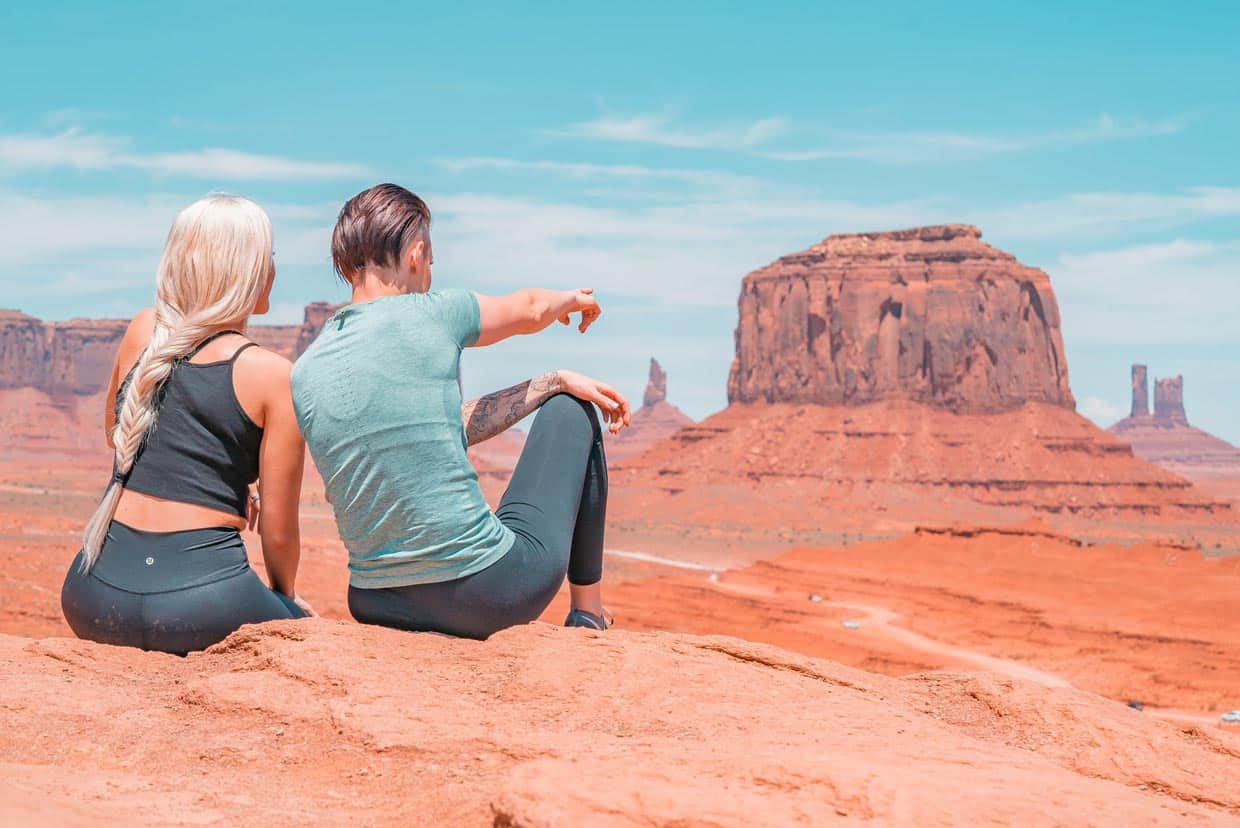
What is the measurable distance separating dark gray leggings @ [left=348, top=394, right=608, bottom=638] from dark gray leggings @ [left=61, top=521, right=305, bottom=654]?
0.38m

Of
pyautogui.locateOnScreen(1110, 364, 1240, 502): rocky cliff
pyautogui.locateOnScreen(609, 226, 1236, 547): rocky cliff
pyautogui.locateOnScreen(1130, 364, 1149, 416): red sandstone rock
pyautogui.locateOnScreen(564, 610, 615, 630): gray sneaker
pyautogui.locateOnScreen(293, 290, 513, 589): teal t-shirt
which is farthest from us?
pyautogui.locateOnScreen(1130, 364, 1149, 416): red sandstone rock

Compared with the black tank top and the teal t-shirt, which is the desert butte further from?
the black tank top

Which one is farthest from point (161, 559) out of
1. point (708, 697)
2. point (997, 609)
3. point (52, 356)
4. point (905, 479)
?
point (52, 356)

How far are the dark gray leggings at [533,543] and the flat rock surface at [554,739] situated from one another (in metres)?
0.09

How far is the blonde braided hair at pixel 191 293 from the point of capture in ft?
12.8

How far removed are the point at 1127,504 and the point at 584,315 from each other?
71469 millimetres

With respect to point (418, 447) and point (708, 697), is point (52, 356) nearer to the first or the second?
point (418, 447)

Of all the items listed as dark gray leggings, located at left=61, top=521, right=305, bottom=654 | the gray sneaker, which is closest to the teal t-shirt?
dark gray leggings, located at left=61, top=521, right=305, bottom=654

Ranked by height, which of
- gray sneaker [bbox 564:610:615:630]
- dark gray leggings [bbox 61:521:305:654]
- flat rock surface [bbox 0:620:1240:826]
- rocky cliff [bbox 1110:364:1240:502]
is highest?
dark gray leggings [bbox 61:521:305:654]

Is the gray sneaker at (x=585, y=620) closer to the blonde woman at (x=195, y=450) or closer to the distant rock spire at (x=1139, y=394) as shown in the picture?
the blonde woman at (x=195, y=450)

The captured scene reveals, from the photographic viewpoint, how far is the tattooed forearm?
431 cm

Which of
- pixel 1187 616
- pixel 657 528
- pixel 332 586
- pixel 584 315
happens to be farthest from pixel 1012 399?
pixel 584 315

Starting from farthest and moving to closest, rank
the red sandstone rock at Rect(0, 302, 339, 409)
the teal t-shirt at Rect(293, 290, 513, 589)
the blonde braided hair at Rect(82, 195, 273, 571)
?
the red sandstone rock at Rect(0, 302, 339, 409) < the blonde braided hair at Rect(82, 195, 273, 571) < the teal t-shirt at Rect(293, 290, 513, 589)

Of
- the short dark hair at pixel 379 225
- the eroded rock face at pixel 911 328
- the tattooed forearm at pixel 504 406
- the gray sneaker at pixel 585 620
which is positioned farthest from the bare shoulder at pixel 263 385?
the eroded rock face at pixel 911 328
